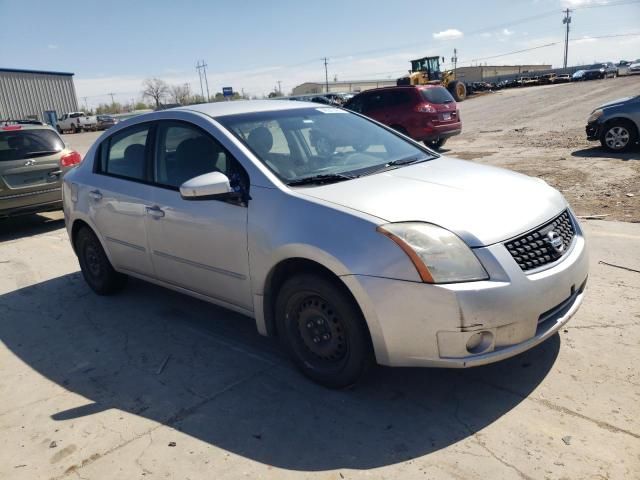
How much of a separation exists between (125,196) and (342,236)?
7.51 feet

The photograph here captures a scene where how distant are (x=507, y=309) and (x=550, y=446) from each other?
68 cm

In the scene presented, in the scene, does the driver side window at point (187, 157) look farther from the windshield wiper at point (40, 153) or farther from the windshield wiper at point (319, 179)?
the windshield wiper at point (40, 153)

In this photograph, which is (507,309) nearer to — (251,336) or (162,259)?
(251,336)

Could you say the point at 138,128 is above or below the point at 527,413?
above

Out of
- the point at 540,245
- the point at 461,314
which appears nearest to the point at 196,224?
the point at 461,314

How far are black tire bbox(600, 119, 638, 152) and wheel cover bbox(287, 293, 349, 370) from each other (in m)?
9.89

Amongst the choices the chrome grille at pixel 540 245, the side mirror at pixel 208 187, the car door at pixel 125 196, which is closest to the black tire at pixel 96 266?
the car door at pixel 125 196

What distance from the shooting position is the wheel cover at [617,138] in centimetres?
1055

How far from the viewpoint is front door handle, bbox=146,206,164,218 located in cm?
392

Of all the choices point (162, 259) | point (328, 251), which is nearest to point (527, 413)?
point (328, 251)

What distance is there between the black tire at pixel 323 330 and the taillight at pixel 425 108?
1129cm

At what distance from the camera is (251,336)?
401 centimetres

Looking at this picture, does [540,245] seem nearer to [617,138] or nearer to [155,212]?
[155,212]

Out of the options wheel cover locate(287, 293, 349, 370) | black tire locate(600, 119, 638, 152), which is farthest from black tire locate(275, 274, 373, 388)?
black tire locate(600, 119, 638, 152)
